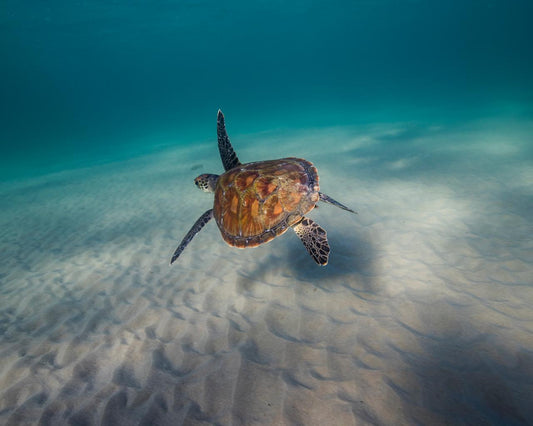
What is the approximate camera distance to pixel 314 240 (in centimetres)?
325

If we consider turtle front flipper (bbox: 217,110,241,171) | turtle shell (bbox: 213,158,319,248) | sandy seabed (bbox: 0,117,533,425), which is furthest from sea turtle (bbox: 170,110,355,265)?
turtle front flipper (bbox: 217,110,241,171)

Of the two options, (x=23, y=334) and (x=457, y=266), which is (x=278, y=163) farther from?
(x=23, y=334)

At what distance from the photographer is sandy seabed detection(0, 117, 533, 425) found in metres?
2.04

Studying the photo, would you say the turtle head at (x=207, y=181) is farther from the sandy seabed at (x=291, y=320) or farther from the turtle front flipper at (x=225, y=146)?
the sandy seabed at (x=291, y=320)

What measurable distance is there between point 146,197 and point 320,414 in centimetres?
903

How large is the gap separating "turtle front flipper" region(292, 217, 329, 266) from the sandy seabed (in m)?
0.64

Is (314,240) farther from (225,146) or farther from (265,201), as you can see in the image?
(225,146)

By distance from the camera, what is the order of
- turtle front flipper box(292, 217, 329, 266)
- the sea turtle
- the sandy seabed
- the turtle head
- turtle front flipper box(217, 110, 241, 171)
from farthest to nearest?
the turtle head → turtle front flipper box(217, 110, 241, 171) → the sea turtle → turtle front flipper box(292, 217, 329, 266) → the sandy seabed

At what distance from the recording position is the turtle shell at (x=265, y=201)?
10.8 ft

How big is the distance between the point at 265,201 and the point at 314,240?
0.85 meters

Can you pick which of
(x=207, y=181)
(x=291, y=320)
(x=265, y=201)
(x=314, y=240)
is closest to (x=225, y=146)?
(x=207, y=181)

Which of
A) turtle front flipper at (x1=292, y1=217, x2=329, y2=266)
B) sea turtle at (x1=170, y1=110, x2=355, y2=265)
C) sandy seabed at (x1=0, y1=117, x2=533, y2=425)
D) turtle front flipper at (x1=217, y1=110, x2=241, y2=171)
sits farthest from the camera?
turtle front flipper at (x1=217, y1=110, x2=241, y2=171)

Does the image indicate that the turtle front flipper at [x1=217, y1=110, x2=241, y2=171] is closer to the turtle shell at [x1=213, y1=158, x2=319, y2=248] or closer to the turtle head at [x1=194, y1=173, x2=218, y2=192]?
the turtle head at [x1=194, y1=173, x2=218, y2=192]

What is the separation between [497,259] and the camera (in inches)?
143
